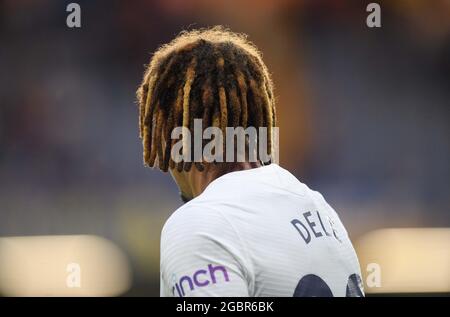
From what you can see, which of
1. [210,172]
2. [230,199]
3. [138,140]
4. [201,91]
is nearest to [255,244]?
[230,199]

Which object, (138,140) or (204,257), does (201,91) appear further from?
(138,140)

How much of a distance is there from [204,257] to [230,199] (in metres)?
0.18

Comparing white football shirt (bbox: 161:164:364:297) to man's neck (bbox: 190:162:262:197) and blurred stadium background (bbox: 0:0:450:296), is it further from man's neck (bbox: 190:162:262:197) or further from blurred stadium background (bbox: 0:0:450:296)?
blurred stadium background (bbox: 0:0:450:296)

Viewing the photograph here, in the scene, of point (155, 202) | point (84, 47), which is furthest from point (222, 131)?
point (84, 47)

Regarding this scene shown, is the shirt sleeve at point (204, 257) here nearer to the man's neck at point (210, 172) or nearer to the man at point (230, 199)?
the man at point (230, 199)

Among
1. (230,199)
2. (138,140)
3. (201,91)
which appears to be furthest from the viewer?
(138,140)

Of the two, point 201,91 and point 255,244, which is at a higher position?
point 201,91

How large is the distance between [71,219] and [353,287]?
15.0 ft

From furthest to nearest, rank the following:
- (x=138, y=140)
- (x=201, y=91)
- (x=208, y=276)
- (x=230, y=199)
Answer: (x=138, y=140) < (x=201, y=91) < (x=230, y=199) < (x=208, y=276)

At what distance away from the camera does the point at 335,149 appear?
6414mm

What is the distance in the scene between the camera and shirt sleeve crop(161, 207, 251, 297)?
1.64 meters

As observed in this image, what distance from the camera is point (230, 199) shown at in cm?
177

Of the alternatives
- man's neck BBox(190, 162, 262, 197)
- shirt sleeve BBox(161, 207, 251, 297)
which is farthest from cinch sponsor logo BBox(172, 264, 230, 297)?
man's neck BBox(190, 162, 262, 197)
